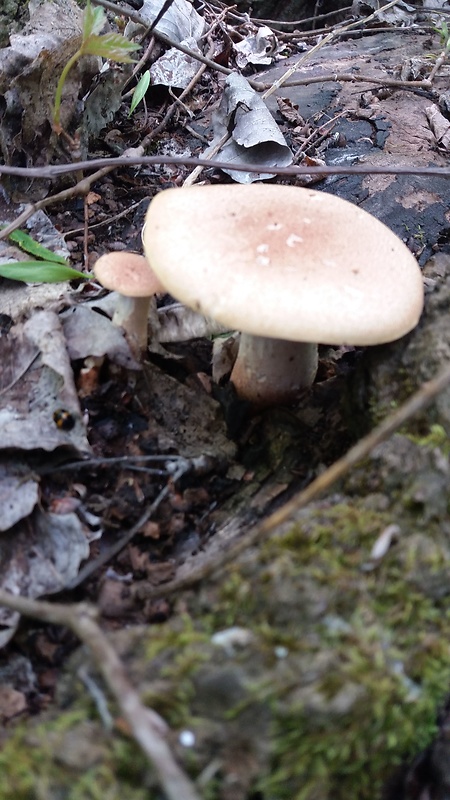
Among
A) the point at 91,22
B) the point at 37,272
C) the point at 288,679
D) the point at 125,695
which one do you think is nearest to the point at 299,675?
the point at 288,679

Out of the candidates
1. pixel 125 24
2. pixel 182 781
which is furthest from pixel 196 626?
pixel 125 24

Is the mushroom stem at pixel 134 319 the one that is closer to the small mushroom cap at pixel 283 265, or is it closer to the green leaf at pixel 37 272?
the green leaf at pixel 37 272

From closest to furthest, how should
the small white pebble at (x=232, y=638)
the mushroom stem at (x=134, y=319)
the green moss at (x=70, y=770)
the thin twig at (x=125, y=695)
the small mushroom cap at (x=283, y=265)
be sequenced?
1. the thin twig at (x=125, y=695)
2. the green moss at (x=70, y=770)
3. the small white pebble at (x=232, y=638)
4. the small mushroom cap at (x=283, y=265)
5. the mushroom stem at (x=134, y=319)

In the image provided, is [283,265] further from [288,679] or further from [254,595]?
[288,679]

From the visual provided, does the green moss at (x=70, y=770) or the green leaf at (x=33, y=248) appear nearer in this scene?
the green moss at (x=70, y=770)

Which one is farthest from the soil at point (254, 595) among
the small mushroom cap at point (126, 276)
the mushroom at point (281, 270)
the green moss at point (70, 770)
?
the small mushroom cap at point (126, 276)

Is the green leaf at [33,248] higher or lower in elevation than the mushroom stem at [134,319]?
higher

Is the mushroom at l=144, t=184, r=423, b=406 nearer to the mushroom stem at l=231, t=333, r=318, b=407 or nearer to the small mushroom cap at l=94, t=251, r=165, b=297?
the mushroom stem at l=231, t=333, r=318, b=407
